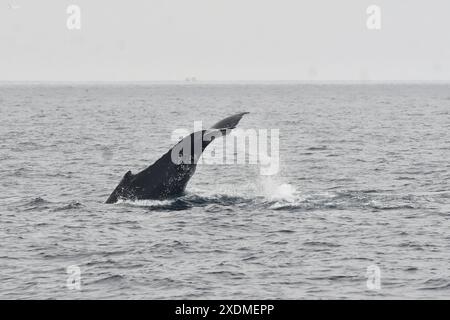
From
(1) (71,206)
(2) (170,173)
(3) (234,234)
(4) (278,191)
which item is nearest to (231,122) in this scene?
(3) (234,234)

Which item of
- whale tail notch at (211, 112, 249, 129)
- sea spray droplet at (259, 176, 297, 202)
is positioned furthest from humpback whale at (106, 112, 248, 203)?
sea spray droplet at (259, 176, 297, 202)

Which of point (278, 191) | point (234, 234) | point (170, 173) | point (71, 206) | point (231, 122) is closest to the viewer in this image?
point (231, 122)

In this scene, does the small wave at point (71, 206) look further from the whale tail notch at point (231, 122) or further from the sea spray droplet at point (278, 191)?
the whale tail notch at point (231, 122)

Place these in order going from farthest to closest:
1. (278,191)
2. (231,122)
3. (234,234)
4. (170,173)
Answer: (278,191)
(170,173)
(234,234)
(231,122)

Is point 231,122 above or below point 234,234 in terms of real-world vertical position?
above

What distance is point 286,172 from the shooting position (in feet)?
135

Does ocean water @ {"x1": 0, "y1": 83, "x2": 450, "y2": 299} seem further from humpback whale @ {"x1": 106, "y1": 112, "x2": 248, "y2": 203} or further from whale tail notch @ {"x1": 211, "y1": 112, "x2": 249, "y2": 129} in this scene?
whale tail notch @ {"x1": 211, "y1": 112, "x2": 249, "y2": 129}

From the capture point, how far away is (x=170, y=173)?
2552 centimetres

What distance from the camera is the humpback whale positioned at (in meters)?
23.7

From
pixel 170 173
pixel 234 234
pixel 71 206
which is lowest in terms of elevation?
pixel 234 234

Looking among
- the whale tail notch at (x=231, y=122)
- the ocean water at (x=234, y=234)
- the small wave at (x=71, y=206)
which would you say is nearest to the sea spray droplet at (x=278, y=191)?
the ocean water at (x=234, y=234)

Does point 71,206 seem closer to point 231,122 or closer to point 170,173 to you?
point 170,173
